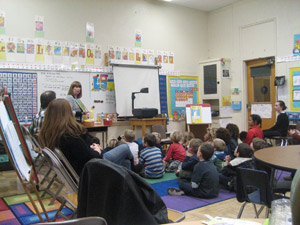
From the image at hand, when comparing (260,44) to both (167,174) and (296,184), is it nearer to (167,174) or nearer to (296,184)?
(167,174)

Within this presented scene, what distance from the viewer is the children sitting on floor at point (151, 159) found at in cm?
442

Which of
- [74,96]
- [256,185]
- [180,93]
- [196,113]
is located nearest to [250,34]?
[180,93]

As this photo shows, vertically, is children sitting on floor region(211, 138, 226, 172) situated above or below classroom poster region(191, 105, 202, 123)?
below

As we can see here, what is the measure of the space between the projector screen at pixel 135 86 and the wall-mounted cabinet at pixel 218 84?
62.3 inches

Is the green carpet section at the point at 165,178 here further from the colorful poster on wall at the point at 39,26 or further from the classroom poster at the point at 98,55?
the colorful poster on wall at the point at 39,26

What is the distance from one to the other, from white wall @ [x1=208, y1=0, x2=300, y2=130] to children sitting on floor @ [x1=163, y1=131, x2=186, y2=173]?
3286 millimetres

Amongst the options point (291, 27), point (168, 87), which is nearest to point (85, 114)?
point (168, 87)

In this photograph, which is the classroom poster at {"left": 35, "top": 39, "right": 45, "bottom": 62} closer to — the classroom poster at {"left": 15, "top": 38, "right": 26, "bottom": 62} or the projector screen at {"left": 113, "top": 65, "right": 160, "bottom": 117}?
the classroom poster at {"left": 15, "top": 38, "right": 26, "bottom": 62}

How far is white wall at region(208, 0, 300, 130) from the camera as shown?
6754 mm

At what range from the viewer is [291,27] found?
6691 mm

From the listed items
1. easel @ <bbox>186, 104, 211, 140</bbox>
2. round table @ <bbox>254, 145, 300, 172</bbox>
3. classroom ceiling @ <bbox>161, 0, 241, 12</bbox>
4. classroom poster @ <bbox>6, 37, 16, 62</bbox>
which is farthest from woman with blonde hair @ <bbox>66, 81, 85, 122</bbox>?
classroom ceiling @ <bbox>161, 0, 241, 12</bbox>

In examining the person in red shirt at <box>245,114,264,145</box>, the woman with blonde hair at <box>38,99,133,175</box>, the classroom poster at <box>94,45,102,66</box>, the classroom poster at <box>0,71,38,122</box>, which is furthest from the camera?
the classroom poster at <box>94,45,102,66</box>

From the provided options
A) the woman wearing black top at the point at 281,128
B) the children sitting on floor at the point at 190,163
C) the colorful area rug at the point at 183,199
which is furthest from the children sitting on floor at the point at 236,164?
the woman wearing black top at the point at 281,128

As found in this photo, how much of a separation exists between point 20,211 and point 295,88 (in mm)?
5773
